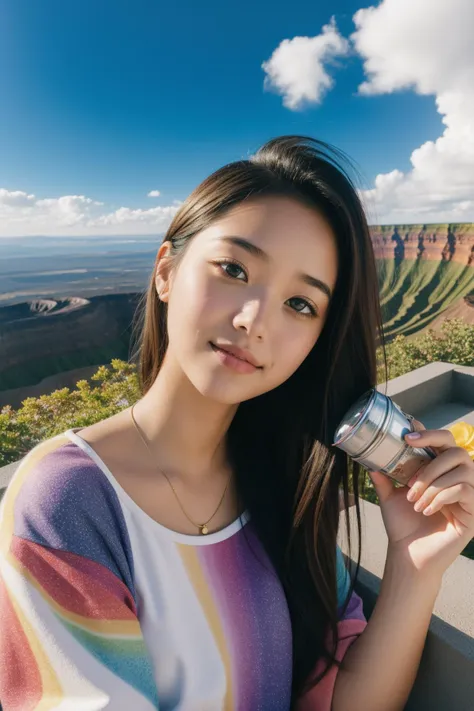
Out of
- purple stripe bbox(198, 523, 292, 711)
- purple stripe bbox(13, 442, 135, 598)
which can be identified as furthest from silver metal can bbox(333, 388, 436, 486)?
purple stripe bbox(13, 442, 135, 598)

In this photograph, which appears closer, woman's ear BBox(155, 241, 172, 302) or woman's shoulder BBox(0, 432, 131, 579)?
woman's shoulder BBox(0, 432, 131, 579)

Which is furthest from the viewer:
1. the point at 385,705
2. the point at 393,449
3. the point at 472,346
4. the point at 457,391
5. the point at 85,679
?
the point at 472,346

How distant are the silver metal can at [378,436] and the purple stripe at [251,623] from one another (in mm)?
390

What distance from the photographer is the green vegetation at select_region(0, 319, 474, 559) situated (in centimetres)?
329

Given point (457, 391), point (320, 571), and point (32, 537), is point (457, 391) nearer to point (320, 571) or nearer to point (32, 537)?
point (320, 571)

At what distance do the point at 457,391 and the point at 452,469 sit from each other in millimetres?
3783

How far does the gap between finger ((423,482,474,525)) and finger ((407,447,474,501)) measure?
2 centimetres

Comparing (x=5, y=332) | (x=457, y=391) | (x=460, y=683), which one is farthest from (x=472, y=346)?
(x=5, y=332)

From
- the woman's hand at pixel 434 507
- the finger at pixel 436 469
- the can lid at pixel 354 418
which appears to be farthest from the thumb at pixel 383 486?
the can lid at pixel 354 418

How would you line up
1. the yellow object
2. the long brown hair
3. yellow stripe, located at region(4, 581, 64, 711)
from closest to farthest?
yellow stripe, located at region(4, 581, 64, 711) → the long brown hair → the yellow object

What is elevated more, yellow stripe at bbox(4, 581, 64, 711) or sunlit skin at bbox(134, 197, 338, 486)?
sunlit skin at bbox(134, 197, 338, 486)

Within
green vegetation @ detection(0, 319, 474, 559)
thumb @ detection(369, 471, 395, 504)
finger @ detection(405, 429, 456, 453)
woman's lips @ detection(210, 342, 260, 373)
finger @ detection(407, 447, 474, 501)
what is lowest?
green vegetation @ detection(0, 319, 474, 559)

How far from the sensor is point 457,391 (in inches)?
178

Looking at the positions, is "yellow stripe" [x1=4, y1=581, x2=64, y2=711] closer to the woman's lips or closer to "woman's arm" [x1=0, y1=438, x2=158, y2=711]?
"woman's arm" [x1=0, y1=438, x2=158, y2=711]
